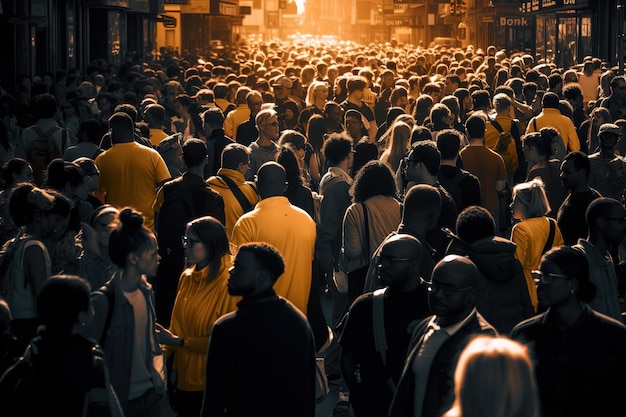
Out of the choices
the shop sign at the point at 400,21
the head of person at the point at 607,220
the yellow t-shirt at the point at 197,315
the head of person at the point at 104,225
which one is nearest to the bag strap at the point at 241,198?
the head of person at the point at 104,225

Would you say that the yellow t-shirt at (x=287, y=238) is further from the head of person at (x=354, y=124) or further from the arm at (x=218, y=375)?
the head of person at (x=354, y=124)

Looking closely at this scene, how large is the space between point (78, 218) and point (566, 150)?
24.9 ft

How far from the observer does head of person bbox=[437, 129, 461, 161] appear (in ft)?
32.2

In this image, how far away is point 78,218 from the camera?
8086mm

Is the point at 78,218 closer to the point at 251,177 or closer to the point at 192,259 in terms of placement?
the point at 192,259

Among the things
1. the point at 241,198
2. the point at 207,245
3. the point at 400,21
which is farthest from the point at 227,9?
the point at 207,245

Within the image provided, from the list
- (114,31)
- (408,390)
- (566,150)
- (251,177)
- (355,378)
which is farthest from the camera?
(114,31)

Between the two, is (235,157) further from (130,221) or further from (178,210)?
(130,221)

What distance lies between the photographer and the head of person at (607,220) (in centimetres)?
729

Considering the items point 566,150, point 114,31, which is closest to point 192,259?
point 566,150

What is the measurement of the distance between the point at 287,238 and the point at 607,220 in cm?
Result: 186

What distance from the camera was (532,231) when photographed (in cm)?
798

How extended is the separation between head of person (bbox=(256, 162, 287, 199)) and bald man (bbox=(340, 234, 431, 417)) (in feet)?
6.72

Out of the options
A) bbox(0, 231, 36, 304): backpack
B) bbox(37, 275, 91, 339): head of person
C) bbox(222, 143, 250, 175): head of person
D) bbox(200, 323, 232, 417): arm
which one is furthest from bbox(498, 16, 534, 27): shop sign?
bbox(37, 275, 91, 339): head of person
